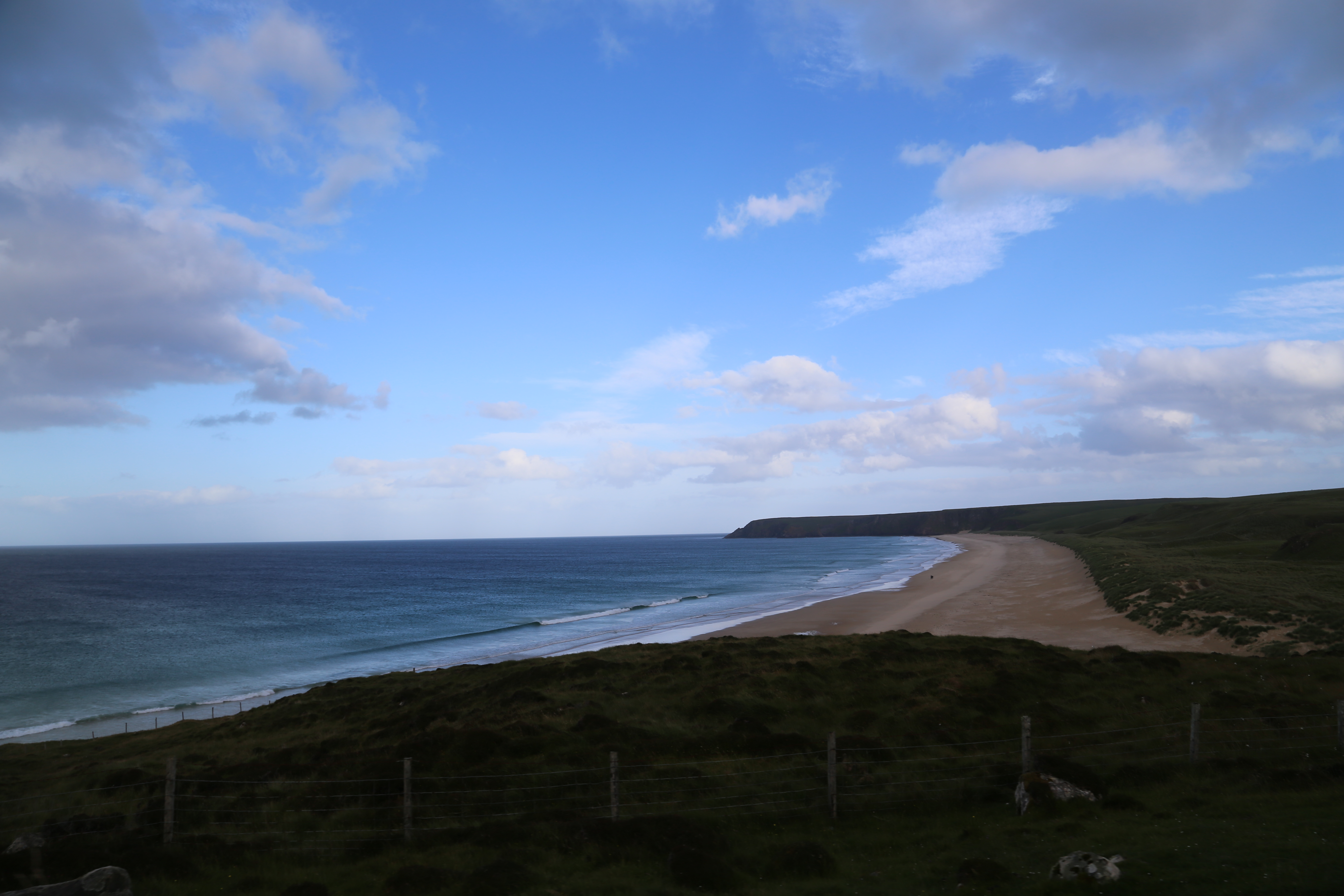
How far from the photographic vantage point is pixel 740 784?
16.5 metres

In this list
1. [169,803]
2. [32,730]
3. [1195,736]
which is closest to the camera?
[169,803]

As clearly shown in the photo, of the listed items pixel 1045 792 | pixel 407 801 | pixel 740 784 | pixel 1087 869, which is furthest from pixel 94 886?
pixel 1045 792

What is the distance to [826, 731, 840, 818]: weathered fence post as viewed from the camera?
15.0 m

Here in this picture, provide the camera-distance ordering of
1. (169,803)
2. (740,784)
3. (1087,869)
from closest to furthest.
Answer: (1087,869) < (169,803) < (740,784)

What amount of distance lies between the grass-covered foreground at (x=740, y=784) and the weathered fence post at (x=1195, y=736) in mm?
264

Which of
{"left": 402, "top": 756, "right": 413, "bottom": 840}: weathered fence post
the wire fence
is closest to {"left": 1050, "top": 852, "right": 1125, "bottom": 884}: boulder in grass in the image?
the wire fence

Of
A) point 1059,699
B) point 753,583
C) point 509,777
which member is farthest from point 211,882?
point 753,583

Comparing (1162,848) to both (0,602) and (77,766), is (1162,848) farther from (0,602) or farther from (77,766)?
(0,602)

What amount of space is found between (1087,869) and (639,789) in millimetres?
9483

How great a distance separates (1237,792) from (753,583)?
86796 mm

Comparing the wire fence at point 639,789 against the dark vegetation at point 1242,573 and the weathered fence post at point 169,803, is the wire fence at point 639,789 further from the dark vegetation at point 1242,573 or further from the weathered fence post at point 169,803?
the dark vegetation at point 1242,573

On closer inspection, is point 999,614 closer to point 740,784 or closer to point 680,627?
point 680,627

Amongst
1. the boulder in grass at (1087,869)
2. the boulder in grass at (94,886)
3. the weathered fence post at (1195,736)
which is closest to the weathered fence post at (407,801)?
the boulder in grass at (94,886)

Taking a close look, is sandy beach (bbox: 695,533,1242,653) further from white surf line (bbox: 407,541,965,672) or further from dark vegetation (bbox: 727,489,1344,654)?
white surf line (bbox: 407,541,965,672)
